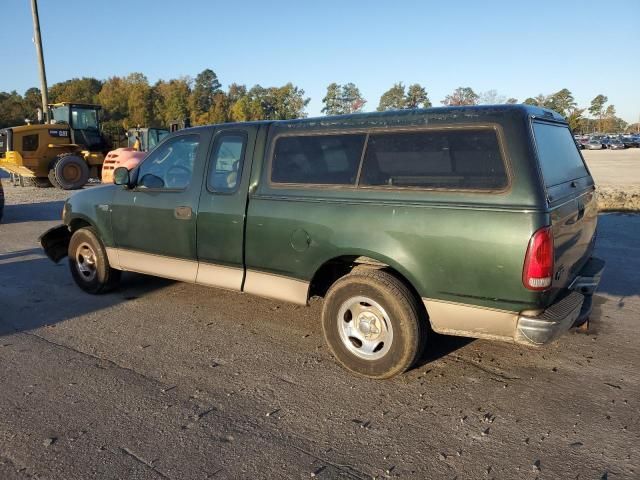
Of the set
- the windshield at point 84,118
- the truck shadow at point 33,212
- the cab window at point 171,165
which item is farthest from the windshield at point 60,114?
the cab window at point 171,165

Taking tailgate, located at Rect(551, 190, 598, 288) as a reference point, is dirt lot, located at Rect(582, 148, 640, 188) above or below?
below

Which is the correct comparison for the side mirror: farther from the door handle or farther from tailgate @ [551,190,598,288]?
tailgate @ [551,190,598,288]

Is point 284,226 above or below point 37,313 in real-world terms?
above

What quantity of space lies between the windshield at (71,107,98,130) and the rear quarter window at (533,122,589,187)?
1872 centimetres

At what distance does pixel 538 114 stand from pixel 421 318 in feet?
5.53

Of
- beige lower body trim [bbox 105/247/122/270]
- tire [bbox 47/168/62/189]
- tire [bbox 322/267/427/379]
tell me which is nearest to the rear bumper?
tire [bbox 322/267/427/379]

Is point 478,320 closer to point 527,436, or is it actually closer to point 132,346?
point 527,436

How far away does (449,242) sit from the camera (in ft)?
10.7

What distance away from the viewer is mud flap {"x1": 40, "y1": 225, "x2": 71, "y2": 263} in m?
6.18

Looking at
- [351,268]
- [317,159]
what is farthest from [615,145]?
[317,159]

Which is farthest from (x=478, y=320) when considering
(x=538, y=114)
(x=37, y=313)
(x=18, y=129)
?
(x=18, y=129)

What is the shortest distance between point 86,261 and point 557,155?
16.7 feet

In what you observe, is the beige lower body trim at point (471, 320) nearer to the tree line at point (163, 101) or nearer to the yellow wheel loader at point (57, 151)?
the yellow wheel loader at point (57, 151)

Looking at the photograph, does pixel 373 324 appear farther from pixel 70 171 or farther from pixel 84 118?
pixel 84 118
